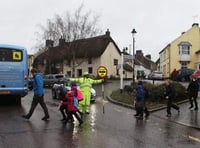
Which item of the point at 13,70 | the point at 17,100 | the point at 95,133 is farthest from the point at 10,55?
the point at 95,133

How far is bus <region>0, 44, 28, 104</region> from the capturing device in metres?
18.4

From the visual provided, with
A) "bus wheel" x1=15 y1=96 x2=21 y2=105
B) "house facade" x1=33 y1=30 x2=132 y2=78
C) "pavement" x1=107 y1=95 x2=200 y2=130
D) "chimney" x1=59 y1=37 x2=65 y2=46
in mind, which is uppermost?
"chimney" x1=59 y1=37 x2=65 y2=46

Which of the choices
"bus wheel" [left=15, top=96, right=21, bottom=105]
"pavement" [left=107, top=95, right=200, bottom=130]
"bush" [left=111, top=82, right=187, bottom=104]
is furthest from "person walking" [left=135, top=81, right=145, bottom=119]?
"bus wheel" [left=15, top=96, right=21, bottom=105]

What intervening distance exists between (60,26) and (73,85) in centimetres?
4418

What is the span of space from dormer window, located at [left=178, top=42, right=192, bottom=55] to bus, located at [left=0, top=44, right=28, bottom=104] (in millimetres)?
54827

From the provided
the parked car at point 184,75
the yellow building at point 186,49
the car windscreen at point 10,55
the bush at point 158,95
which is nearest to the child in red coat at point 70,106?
the car windscreen at point 10,55

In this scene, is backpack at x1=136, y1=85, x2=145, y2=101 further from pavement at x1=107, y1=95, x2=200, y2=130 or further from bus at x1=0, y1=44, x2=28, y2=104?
bus at x1=0, y1=44, x2=28, y2=104

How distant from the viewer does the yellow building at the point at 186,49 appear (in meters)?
70.9

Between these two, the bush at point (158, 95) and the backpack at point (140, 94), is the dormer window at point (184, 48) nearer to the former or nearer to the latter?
the bush at point (158, 95)

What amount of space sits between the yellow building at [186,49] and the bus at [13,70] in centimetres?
5384

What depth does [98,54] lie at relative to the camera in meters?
67.1

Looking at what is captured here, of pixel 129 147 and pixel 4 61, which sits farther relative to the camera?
pixel 4 61

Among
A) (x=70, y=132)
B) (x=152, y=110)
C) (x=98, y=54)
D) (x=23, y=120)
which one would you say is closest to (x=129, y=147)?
(x=70, y=132)

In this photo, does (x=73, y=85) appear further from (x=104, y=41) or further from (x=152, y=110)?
(x=104, y=41)
